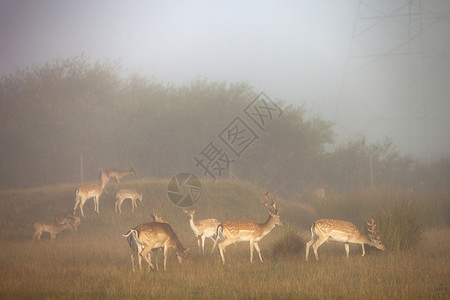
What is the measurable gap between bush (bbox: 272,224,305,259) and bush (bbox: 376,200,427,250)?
7.51ft

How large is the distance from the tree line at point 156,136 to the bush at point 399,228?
75.3 feet

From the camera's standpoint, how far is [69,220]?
18.7 meters

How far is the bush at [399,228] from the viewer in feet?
44.4

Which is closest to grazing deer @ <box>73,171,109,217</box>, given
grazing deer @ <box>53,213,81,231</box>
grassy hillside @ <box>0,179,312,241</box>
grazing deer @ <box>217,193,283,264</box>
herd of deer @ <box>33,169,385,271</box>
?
grassy hillside @ <box>0,179,312,241</box>

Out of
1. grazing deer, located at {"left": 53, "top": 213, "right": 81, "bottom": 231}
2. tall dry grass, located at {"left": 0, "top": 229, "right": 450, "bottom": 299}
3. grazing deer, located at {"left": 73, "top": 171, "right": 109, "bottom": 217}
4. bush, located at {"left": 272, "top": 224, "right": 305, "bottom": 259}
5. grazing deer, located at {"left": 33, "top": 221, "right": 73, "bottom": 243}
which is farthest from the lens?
grazing deer, located at {"left": 73, "top": 171, "right": 109, "bottom": 217}

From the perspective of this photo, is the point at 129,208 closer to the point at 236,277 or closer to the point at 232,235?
the point at 232,235

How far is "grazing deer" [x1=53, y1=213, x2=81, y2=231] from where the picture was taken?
18.4 m

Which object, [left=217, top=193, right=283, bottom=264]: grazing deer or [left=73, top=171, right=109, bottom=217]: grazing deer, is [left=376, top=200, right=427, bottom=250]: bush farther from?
[left=73, top=171, right=109, bottom=217]: grazing deer

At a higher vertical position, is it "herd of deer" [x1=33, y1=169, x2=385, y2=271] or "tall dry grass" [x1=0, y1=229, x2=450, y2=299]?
"herd of deer" [x1=33, y1=169, x2=385, y2=271]

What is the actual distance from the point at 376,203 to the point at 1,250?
50.1 feet

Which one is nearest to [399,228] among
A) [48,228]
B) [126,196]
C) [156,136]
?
[126,196]

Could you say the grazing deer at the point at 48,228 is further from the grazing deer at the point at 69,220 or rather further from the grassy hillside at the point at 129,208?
the grassy hillside at the point at 129,208

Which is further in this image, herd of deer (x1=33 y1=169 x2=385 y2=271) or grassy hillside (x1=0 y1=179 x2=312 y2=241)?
grassy hillside (x1=0 y1=179 x2=312 y2=241)

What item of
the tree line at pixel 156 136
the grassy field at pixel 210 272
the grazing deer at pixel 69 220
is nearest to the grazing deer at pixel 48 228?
the grazing deer at pixel 69 220
